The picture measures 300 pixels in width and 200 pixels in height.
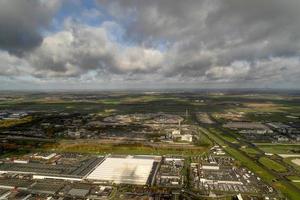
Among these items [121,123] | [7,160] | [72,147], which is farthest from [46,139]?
[121,123]

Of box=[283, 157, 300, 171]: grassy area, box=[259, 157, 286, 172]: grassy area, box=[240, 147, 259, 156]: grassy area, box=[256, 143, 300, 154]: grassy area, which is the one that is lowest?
box=[256, 143, 300, 154]: grassy area

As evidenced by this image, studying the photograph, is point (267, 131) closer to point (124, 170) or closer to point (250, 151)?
point (250, 151)

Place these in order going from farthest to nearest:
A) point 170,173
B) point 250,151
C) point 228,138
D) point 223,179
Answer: point 228,138
point 250,151
point 170,173
point 223,179

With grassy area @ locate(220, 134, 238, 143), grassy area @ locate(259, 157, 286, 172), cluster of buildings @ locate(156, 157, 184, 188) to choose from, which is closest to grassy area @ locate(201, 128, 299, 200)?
grassy area @ locate(259, 157, 286, 172)

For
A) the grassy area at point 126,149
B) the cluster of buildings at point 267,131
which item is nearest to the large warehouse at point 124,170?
the grassy area at point 126,149

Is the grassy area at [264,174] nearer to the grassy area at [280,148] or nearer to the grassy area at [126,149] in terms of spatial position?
the grassy area at [126,149]

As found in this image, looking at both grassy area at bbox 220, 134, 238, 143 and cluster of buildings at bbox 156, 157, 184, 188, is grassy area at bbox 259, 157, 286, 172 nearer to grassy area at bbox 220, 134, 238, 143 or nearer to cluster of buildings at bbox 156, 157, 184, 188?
grassy area at bbox 220, 134, 238, 143

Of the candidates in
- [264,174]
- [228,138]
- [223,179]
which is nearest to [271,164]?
[264,174]
